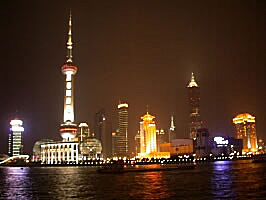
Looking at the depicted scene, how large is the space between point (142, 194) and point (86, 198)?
7.86m

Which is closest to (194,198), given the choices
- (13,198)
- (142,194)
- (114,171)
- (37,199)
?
(142,194)

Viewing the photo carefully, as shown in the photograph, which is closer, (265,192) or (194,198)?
(194,198)

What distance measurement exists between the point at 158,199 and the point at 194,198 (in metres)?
4.52

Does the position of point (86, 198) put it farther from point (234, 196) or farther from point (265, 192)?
point (265, 192)

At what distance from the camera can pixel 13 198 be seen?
158 feet

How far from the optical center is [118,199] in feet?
144

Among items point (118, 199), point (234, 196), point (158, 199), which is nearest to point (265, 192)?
point (234, 196)

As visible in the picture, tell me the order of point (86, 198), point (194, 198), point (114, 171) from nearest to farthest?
point (194, 198) → point (86, 198) → point (114, 171)

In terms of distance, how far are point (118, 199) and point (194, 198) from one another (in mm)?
9655

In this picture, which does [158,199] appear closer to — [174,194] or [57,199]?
[174,194]

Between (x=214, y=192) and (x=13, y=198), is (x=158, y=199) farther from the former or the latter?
(x=13, y=198)

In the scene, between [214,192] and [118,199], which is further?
[214,192]

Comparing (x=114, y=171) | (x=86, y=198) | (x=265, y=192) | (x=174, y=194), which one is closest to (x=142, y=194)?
(x=174, y=194)

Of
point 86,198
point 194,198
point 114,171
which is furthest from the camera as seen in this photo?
point 114,171
